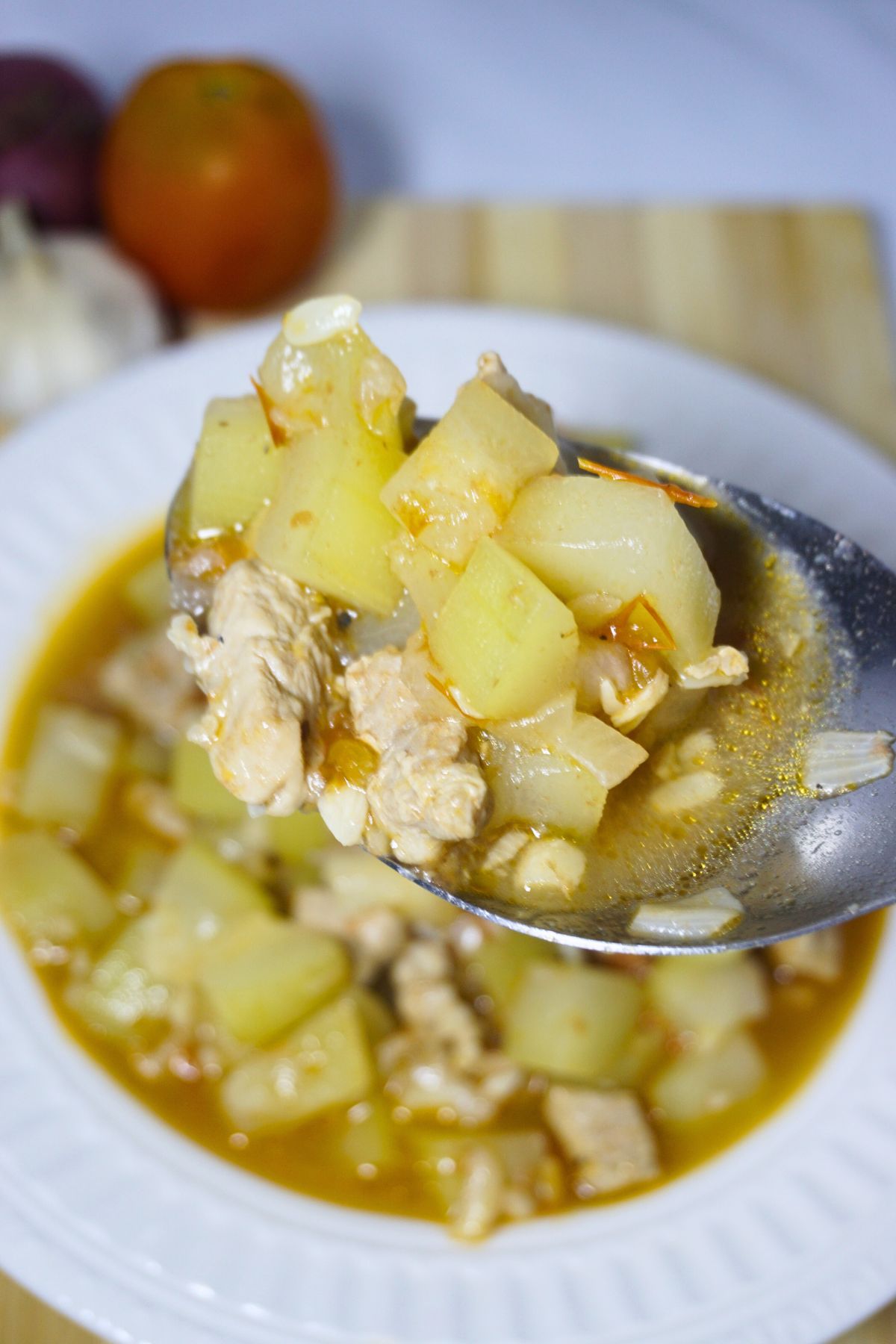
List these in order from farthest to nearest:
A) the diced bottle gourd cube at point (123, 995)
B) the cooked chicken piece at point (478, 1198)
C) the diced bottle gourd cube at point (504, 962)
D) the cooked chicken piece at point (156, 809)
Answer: the cooked chicken piece at point (156, 809) → the diced bottle gourd cube at point (504, 962) → the diced bottle gourd cube at point (123, 995) → the cooked chicken piece at point (478, 1198)

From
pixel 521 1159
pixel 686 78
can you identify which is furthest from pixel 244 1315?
pixel 686 78

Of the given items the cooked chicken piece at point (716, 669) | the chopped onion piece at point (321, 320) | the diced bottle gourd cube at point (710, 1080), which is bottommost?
the diced bottle gourd cube at point (710, 1080)

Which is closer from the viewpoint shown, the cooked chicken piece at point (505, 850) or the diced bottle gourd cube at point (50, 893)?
the cooked chicken piece at point (505, 850)

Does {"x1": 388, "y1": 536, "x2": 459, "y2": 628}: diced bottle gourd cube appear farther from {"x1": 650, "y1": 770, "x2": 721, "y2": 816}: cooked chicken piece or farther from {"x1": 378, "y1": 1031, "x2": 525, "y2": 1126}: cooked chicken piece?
{"x1": 378, "y1": 1031, "x2": 525, "y2": 1126}: cooked chicken piece

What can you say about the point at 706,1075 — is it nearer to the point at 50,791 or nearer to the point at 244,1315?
the point at 244,1315

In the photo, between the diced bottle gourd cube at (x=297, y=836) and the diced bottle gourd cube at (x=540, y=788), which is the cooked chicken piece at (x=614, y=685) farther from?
the diced bottle gourd cube at (x=297, y=836)

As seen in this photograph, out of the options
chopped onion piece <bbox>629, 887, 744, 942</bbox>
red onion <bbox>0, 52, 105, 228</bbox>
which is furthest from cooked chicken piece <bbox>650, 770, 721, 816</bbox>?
red onion <bbox>0, 52, 105, 228</bbox>

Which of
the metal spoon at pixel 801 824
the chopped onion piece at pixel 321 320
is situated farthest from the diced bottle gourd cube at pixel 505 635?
the chopped onion piece at pixel 321 320
